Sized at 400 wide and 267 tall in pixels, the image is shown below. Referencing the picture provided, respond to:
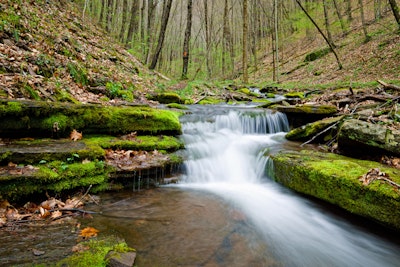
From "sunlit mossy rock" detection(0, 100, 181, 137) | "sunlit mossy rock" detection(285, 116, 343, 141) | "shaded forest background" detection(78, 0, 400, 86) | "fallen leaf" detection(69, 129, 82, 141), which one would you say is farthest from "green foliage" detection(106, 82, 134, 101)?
"shaded forest background" detection(78, 0, 400, 86)

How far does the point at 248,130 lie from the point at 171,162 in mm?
3747

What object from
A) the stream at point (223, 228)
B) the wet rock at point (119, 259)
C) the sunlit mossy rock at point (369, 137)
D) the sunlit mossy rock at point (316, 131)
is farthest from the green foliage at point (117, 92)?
the sunlit mossy rock at point (369, 137)

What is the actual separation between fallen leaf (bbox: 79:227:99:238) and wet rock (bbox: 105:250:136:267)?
0.55 metres

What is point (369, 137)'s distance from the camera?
166 inches

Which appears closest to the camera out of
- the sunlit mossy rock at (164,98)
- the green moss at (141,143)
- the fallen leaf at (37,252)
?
the fallen leaf at (37,252)

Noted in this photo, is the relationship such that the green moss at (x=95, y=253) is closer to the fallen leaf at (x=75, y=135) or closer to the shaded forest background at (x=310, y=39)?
the fallen leaf at (x=75, y=135)

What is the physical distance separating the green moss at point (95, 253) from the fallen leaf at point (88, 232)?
16 cm

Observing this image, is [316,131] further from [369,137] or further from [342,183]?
[342,183]

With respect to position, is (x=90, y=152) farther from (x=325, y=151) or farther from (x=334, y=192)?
(x=325, y=151)

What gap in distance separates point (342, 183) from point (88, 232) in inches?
133

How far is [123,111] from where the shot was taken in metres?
4.91

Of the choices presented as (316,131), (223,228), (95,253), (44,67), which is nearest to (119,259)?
(95,253)

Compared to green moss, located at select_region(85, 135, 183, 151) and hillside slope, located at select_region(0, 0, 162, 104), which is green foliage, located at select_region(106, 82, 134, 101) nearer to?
hillside slope, located at select_region(0, 0, 162, 104)

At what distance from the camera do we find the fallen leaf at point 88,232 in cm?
256
